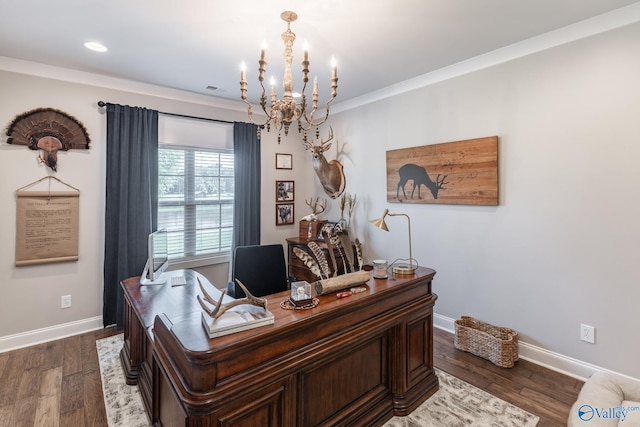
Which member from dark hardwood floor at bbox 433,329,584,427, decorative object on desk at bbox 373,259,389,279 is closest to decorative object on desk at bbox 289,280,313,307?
decorative object on desk at bbox 373,259,389,279

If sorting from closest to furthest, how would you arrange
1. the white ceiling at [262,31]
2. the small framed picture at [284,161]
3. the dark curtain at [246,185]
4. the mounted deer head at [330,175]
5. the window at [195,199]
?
the white ceiling at [262,31], the window at [195,199], the dark curtain at [246,185], the mounted deer head at [330,175], the small framed picture at [284,161]

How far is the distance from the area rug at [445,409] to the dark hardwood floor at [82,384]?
0.07 m

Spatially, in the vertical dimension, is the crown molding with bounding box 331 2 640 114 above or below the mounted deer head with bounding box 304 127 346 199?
above

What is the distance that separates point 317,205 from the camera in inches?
192

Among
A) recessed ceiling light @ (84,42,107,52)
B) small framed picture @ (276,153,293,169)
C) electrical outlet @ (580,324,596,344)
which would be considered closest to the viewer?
electrical outlet @ (580,324,596,344)

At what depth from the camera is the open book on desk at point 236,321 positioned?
1309 millimetres

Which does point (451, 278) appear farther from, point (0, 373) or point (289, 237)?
point (0, 373)

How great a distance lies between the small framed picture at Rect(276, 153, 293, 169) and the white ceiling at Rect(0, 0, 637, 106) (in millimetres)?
1583

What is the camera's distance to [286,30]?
2400 millimetres

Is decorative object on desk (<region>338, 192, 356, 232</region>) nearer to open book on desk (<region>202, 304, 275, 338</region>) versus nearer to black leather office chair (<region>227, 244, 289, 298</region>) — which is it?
black leather office chair (<region>227, 244, 289, 298</region>)

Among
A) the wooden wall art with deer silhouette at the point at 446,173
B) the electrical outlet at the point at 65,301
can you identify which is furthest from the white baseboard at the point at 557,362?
the electrical outlet at the point at 65,301

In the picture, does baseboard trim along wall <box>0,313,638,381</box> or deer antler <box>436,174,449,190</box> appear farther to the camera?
deer antler <box>436,174,449,190</box>

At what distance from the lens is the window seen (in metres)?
3.79

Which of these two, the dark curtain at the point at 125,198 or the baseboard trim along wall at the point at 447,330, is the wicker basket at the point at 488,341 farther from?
the dark curtain at the point at 125,198
